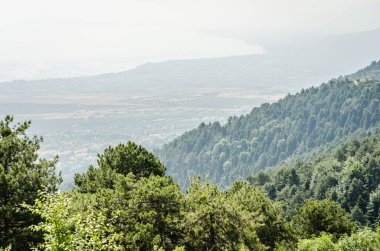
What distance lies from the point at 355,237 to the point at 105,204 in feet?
42.4

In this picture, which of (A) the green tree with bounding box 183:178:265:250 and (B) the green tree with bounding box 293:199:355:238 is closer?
(A) the green tree with bounding box 183:178:265:250

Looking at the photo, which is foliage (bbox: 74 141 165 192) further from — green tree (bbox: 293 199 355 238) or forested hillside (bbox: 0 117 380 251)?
green tree (bbox: 293 199 355 238)

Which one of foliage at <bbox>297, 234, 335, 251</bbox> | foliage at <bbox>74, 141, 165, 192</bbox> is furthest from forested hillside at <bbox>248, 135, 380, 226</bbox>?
foliage at <bbox>297, 234, 335, 251</bbox>

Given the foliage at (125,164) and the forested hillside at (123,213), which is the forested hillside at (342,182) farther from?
the forested hillside at (123,213)

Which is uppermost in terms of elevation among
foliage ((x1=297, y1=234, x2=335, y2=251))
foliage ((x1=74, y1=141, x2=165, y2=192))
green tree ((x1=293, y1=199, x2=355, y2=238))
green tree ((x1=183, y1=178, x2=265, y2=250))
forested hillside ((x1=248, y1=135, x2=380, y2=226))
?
foliage ((x1=74, y1=141, x2=165, y2=192))

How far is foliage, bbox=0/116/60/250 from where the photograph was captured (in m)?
19.7

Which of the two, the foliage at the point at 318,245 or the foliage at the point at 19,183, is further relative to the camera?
the foliage at the point at 318,245

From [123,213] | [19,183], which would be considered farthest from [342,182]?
[19,183]

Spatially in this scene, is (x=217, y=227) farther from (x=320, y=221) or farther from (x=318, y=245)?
(x=320, y=221)

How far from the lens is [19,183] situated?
819 inches

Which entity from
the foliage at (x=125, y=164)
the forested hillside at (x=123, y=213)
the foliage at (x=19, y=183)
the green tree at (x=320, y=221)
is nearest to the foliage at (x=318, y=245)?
the forested hillside at (x=123, y=213)

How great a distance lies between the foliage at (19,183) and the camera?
19.7 meters

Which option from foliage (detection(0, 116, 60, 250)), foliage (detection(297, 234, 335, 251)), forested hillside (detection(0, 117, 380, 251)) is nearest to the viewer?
forested hillside (detection(0, 117, 380, 251))

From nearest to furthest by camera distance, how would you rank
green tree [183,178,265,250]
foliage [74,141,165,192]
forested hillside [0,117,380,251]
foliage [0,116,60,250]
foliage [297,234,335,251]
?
forested hillside [0,117,380,251] → foliage [0,116,60,250] → green tree [183,178,265,250] → foliage [297,234,335,251] → foliage [74,141,165,192]
